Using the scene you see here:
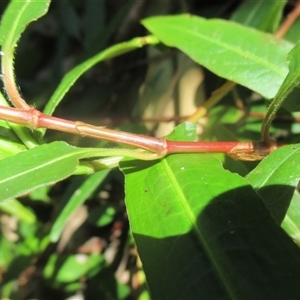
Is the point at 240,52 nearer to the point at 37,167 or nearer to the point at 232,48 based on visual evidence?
the point at 232,48

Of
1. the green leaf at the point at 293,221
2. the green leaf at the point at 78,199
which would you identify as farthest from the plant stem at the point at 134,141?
the green leaf at the point at 78,199

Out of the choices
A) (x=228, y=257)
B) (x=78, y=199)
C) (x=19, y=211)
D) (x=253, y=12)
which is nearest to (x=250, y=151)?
(x=228, y=257)

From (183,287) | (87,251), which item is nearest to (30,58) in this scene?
(87,251)

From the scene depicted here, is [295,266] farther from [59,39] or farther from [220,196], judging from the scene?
[59,39]

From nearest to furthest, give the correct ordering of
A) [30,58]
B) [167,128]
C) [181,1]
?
[167,128]
[181,1]
[30,58]

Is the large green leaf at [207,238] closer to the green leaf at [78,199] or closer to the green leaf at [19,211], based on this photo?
the green leaf at [78,199]

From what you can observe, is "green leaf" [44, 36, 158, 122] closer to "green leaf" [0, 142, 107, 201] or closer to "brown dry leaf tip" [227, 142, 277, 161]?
"green leaf" [0, 142, 107, 201]

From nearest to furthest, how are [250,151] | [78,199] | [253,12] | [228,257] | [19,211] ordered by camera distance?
[228,257] → [250,151] → [78,199] → [253,12] → [19,211]
